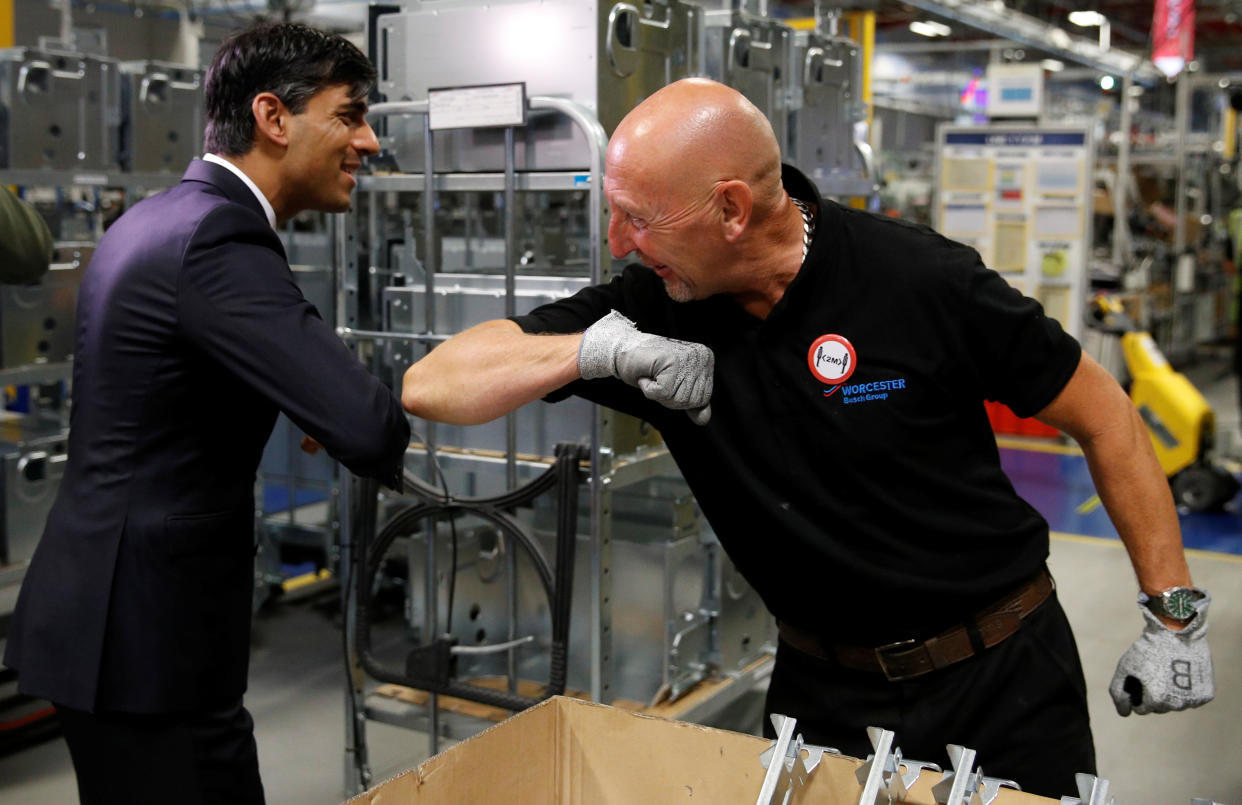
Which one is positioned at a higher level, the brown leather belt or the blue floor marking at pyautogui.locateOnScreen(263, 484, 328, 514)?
the brown leather belt

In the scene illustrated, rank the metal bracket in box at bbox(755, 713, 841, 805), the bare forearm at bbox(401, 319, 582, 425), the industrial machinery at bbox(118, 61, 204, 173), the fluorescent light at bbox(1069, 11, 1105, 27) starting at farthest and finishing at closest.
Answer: the fluorescent light at bbox(1069, 11, 1105, 27) < the industrial machinery at bbox(118, 61, 204, 173) < the bare forearm at bbox(401, 319, 582, 425) < the metal bracket in box at bbox(755, 713, 841, 805)

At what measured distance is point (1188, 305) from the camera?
13297 millimetres

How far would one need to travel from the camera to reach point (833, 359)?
1798mm

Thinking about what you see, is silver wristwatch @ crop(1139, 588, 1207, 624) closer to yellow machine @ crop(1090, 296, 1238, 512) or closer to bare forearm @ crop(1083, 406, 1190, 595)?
bare forearm @ crop(1083, 406, 1190, 595)

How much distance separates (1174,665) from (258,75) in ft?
5.77

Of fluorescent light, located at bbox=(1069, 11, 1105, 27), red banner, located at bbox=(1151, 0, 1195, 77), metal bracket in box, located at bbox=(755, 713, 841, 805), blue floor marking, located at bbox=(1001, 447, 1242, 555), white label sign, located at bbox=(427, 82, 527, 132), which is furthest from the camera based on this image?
fluorescent light, located at bbox=(1069, 11, 1105, 27)

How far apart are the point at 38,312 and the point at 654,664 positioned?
2.54 meters

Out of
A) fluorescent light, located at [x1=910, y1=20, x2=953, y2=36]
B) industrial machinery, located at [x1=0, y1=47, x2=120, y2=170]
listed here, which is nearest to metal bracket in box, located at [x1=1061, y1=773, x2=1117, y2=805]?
industrial machinery, located at [x1=0, y1=47, x2=120, y2=170]

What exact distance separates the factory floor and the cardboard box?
209 centimetres

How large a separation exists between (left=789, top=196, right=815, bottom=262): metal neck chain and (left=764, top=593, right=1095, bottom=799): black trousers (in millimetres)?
684

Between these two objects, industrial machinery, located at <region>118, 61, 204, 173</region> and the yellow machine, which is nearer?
industrial machinery, located at <region>118, 61, 204, 173</region>

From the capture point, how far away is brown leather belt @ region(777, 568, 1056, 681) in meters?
1.89

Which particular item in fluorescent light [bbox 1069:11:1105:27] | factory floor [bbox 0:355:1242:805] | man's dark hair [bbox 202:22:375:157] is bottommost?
factory floor [bbox 0:355:1242:805]

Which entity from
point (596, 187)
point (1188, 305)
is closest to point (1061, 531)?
point (596, 187)
